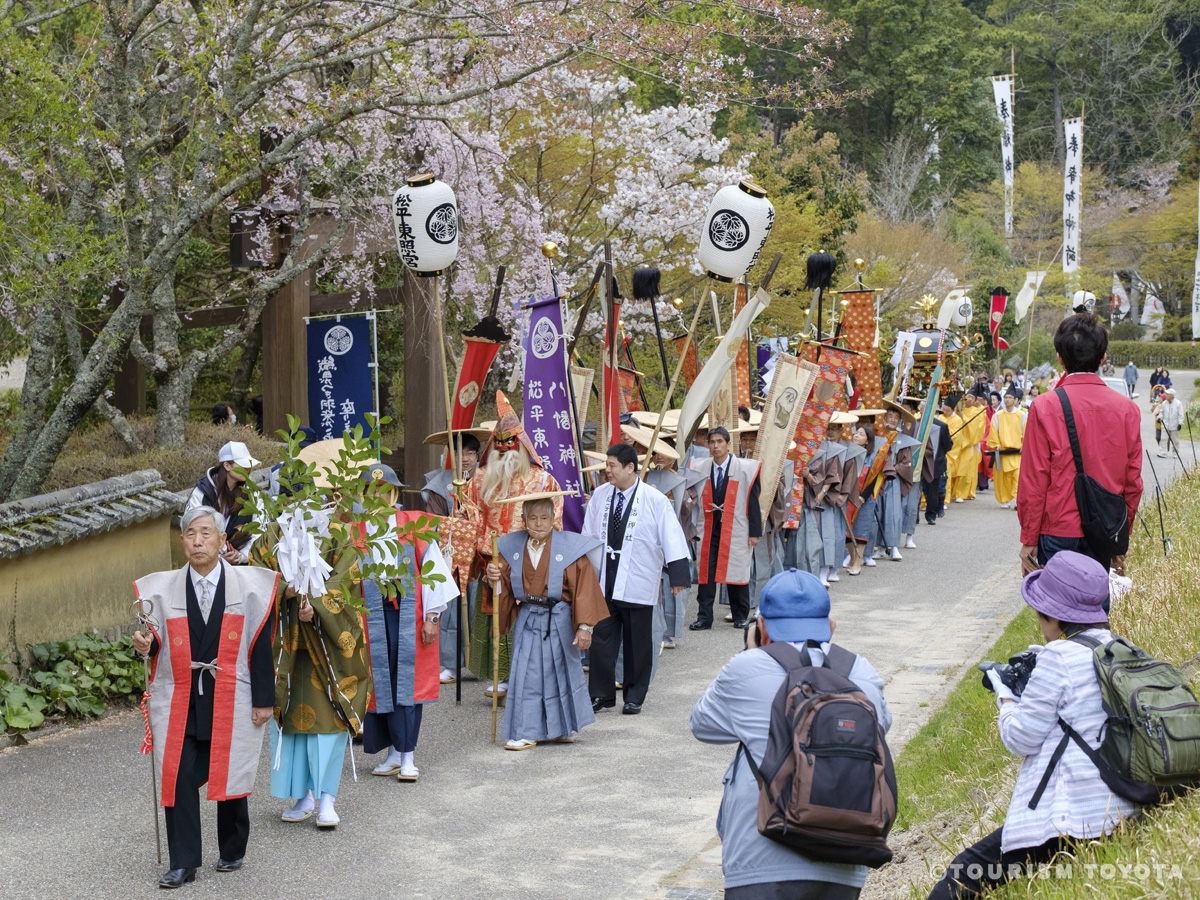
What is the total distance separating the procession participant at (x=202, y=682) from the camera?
555 centimetres

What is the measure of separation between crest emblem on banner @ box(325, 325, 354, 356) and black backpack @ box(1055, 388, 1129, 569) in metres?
9.07

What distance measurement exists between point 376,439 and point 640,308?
42.1 ft

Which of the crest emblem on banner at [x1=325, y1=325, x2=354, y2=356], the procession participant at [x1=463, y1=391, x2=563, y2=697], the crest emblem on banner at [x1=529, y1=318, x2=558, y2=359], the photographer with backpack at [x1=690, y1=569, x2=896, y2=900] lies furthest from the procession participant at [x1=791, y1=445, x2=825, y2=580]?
the photographer with backpack at [x1=690, y1=569, x2=896, y2=900]

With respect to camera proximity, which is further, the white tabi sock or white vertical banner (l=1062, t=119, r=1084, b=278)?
white vertical banner (l=1062, t=119, r=1084, b=278)

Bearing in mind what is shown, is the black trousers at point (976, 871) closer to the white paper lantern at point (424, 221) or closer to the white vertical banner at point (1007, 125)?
the white paper lantern at point (424, 221)

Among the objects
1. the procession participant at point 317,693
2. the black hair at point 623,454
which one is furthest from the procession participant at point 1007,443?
the procession participant at point 317,693

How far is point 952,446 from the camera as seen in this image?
65.0ft

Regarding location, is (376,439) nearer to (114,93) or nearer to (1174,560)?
(114,93)

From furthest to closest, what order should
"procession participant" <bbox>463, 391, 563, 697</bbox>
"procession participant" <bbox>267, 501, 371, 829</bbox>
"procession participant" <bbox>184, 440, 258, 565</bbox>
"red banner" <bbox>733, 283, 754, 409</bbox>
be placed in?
"red banner" <bbox>733, 283, 754, 409</bbox> < "procession participant" <bbox>463, 391, 563, 697</bbox> < "procession participant" <bbox>184, 440, 258, 565</bbox> < "procession participant" <bbox>267, 501, 371, 829</bbox>

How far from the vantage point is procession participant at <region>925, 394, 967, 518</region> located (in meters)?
18.9

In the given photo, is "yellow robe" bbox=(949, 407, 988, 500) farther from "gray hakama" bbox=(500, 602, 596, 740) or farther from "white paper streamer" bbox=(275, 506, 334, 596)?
"white paper streamer" bbox=(275, 506, 334, 596)

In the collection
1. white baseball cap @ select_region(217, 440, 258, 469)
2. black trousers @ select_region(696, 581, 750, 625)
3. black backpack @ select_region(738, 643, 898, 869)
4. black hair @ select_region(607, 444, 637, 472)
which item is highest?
white baseball cap @ select_region(217, 440, 258, 469)

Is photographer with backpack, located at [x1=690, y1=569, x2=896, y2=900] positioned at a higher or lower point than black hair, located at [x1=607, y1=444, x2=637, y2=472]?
lower

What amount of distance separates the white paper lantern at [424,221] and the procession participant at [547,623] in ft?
8.57
